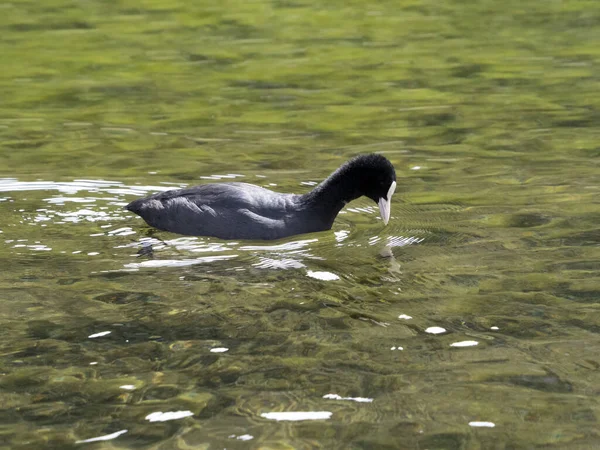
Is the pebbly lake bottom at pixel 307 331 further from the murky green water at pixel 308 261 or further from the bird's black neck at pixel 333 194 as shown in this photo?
the bird's black neck at pixel 333 194

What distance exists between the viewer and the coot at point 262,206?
801cm

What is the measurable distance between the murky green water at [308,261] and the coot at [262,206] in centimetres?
14

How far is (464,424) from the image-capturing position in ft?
16.3

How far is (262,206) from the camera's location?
807 centimetres

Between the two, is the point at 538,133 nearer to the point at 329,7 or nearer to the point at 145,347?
the point at 145,347

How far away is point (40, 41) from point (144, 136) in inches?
275

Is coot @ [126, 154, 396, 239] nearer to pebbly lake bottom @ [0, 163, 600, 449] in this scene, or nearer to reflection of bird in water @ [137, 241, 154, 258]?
pebbly lake bottom @ [0, 163, 600, 449]

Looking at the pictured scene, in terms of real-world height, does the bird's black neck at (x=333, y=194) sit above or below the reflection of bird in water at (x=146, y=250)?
above

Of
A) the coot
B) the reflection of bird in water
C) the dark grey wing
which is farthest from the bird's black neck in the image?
the reflection of bird in water

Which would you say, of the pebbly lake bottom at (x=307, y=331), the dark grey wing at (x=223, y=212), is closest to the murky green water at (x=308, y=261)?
the pebbly lake bottom at (x=307, y=331)

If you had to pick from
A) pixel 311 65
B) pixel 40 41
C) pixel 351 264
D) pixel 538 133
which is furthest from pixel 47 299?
pixel 40 41

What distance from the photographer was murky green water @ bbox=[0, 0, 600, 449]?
202 inches

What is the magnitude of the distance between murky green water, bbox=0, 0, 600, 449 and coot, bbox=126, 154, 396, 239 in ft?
0.44

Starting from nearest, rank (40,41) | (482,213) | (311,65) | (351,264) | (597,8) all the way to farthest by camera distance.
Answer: (351,264)
(482,213)
(311,65)
(40,41)
(597,8)
